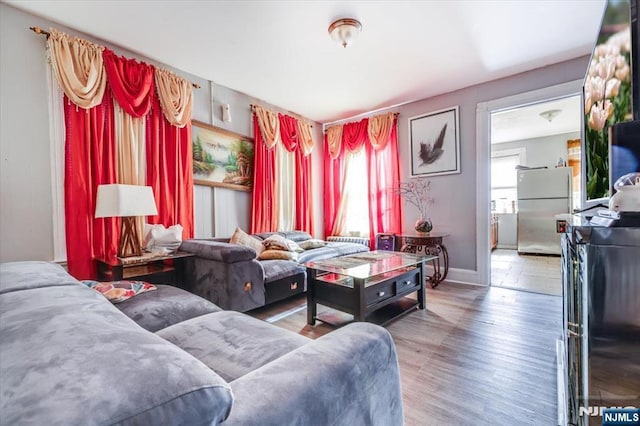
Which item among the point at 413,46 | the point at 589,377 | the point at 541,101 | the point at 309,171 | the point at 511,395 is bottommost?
the point at 511,395

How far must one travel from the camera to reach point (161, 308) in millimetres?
1588

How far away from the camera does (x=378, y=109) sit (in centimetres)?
450

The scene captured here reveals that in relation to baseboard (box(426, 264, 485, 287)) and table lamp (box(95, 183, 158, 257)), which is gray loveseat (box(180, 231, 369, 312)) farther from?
baseboard (box(426, 264, 485, 287))

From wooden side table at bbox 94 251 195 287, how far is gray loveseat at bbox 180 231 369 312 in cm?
10

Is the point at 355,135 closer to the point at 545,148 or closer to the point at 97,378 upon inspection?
the point at 97,378

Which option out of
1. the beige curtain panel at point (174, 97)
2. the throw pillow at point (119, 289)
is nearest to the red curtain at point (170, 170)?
the beige curtain panel at point (174, 97)

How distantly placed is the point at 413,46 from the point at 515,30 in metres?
0.87

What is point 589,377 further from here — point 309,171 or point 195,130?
point 309,171

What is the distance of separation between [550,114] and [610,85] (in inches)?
172

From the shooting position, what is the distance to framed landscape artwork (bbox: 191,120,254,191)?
330 centimetres

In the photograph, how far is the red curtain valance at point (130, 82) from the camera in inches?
101

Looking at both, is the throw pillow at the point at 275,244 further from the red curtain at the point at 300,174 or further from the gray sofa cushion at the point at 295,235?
the red curtain at the point at 300,174

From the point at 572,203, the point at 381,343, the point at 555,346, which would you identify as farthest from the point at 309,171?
the point at 572,203

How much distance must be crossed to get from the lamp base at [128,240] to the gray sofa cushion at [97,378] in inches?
80.0
